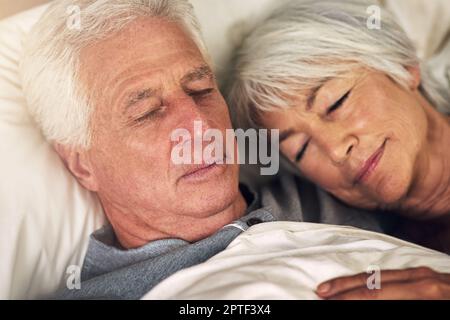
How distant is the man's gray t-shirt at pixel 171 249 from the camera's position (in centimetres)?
94

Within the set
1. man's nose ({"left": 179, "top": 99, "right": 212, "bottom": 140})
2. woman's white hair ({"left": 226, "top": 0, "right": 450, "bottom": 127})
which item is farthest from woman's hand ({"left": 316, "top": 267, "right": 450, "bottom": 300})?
woman's white hair ({"left": 226, "top": 0, "right": 450, "bottom": 127})

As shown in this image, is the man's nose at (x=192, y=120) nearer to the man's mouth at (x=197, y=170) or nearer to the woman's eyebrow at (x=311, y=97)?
the man's mouth at (x=197, y=170)

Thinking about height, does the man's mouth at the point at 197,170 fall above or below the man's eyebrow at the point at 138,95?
below

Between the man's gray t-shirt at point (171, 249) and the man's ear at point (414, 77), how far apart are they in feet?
0.97

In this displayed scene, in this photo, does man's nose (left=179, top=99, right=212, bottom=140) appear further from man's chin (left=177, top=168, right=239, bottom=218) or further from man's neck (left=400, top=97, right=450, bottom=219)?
man's neck (left=400, top=97, right=450, bottom=219)

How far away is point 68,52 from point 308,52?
48 centimetres

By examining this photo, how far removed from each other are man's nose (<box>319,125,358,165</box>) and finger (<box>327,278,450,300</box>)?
0.34 m

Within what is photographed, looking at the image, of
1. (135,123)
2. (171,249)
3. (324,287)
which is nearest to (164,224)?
(171,249)

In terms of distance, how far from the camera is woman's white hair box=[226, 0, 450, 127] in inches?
45.7

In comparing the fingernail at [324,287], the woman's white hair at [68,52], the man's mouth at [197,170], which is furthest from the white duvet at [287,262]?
the woman's white hair at [68,52]

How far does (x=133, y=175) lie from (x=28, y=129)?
244 mm

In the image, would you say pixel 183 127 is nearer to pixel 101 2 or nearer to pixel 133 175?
pixel 133 175

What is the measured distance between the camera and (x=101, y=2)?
100cm
